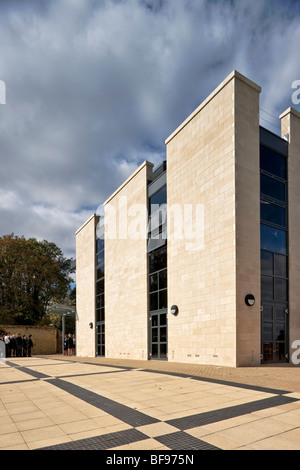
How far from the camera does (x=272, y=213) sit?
15883 millimetres

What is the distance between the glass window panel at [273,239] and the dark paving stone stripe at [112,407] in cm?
996

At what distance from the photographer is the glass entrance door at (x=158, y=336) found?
1836 centimetres

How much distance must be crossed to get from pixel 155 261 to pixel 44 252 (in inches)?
1082

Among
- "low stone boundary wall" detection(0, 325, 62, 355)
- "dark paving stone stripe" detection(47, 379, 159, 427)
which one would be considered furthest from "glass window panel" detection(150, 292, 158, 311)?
"low stone boundary wall" detection(0, 325, 62, 355)

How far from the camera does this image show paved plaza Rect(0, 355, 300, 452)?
4.46 metres

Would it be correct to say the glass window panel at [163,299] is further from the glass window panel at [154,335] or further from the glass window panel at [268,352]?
the glass window panel at [268,352]

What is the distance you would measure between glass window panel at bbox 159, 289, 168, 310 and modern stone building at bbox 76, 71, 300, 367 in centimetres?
5

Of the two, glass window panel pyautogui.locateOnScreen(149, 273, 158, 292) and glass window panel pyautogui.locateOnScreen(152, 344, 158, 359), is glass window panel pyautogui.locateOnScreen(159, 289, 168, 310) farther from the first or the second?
glass window panel pyautogui.locateOnScreen(152, 344, 158, 359)

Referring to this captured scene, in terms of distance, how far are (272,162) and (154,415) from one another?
531 inches

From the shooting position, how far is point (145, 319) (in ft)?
66.7

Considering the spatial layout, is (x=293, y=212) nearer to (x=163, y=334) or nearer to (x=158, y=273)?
(x=158, y=273)

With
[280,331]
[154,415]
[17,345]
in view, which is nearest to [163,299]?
[280,331]
